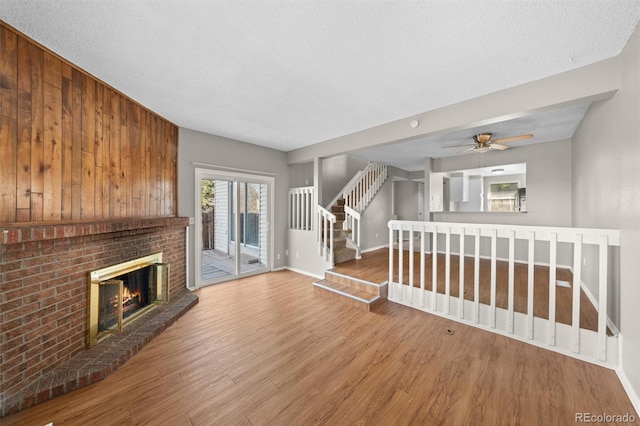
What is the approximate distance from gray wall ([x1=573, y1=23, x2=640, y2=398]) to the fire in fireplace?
4359mm

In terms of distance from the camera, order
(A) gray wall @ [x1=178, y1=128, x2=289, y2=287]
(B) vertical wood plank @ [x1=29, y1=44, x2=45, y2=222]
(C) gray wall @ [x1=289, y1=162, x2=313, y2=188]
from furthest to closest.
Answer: (C) gray wall @ [x1=289, y1=162, x2=313, y2=188] → (A) gray wall @ [x1=178, y1=128, x2=289, y2=287] → (B) vertical wood plank @ [x1=29, y1=44, x2=45, y2=222]

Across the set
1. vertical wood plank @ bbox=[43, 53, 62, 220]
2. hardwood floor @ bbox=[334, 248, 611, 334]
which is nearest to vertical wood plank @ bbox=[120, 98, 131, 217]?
vertical wood plank @ bbox=[43, 53, 62, 220]

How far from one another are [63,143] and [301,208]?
11.8 feet

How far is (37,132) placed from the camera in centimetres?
185

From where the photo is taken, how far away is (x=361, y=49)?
1.88 metres

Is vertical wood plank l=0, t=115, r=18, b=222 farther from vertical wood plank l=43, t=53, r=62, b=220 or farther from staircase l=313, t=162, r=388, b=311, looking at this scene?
staircase l=313, t=162, r=388, b=311

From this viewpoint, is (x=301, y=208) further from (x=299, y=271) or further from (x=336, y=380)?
(x=336, y=380)

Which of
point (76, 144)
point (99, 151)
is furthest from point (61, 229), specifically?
point (99, 151)

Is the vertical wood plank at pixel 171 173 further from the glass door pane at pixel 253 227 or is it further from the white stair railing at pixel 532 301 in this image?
the white stair railing at pixel 532 301

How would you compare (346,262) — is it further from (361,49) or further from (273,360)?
(361,49)

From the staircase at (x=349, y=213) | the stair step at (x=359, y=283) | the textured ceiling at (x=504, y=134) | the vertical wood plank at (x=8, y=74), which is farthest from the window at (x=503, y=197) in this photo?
the vertical wood plank at (x=8, y=74)

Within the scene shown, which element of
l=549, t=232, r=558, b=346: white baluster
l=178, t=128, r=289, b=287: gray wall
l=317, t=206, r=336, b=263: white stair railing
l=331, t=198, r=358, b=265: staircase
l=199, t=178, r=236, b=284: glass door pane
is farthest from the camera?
l=331, t=198, r=358, b=265: staircase

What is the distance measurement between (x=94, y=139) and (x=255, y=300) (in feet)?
8.89

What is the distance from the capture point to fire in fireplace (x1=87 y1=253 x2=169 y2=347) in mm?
2263
